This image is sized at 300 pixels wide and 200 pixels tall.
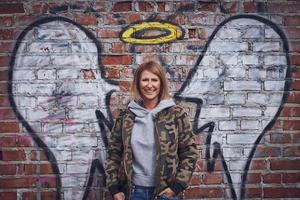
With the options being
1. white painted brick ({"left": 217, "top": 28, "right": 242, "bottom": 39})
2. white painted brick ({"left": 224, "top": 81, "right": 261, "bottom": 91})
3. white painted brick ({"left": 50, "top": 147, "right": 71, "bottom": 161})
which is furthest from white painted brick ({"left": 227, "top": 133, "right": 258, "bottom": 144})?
white painted brick ({"left": 50, "top": 147, "right": 71, "bottom": 161})

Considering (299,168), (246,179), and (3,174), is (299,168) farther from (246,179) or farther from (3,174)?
(3,174)

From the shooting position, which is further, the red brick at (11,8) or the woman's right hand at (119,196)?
the red brick at (11,8)

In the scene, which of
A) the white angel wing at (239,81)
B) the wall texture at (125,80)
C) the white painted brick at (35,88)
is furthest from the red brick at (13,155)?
the white angel wing at (239,81)

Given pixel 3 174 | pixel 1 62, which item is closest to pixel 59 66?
pixel 1 62

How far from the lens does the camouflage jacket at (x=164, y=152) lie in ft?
8.73

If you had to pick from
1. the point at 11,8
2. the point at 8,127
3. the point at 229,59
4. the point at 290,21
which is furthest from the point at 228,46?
the point at 8,127

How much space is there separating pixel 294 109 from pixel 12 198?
2.23 m

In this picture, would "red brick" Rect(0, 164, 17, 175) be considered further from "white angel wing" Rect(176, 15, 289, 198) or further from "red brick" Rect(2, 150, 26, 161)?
"white angel wing" Rect(176, 15, 289, 198)

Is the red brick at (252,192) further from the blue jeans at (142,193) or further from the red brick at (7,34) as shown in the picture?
the red brick at (7,34)

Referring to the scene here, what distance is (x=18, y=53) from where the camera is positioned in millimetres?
3232

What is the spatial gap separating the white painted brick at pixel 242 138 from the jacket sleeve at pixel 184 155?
0.65m

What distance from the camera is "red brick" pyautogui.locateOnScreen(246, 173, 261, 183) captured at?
331 cm

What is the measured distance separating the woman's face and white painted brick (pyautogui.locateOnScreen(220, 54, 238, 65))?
74 cm

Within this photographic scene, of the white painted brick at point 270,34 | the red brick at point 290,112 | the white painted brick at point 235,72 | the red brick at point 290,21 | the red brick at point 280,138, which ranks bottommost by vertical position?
the red brick at point 280,138
